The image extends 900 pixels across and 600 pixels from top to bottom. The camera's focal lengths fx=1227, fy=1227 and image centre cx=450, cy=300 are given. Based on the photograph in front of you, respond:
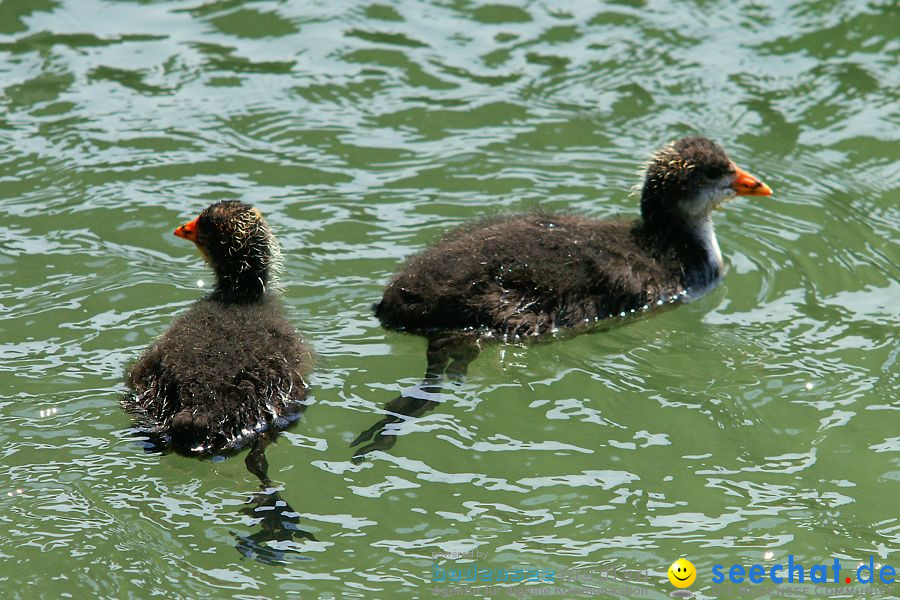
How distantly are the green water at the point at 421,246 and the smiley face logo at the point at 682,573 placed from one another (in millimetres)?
56

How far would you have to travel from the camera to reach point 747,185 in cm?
879

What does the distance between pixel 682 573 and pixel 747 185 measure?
12.6 feet

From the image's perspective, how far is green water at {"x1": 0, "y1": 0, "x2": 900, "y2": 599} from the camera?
593cm

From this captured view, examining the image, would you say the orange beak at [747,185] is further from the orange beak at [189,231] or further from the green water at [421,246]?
the orange beak at [189,231]

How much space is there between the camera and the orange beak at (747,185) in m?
8.78

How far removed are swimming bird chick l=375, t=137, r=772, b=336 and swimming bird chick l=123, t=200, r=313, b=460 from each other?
2.81 feet

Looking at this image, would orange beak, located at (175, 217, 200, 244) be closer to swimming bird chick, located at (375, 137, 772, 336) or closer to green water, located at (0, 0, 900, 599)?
green water, located at (0, 0, 900, 599)

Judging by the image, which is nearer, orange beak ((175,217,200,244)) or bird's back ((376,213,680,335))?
bird's back ((376,213,680,335))

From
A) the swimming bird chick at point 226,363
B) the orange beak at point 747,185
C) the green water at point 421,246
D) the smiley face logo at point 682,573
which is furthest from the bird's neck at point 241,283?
the orange beak at point 747,185

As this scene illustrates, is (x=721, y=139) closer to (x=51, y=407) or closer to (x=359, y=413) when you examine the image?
(x=359, y=413)

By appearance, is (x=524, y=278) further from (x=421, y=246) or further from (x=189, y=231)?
(x=189, y=231)

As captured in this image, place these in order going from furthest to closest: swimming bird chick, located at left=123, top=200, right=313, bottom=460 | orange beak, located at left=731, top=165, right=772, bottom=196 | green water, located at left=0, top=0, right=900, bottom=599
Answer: orange beak, located at left=731, top=165, right=772, bottom=196 → swimming bird chick, located at left=123, top=200, right=313, bottom=460 → green water, located at left=0, top=0, right=900, bottom=599

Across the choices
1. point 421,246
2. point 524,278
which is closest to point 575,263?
point 524,278

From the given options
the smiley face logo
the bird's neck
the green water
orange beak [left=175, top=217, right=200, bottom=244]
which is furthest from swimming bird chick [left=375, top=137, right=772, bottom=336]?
the smiley face logo
